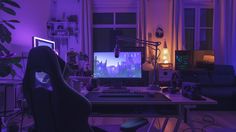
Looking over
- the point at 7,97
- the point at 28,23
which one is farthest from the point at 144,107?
the point at 28,23

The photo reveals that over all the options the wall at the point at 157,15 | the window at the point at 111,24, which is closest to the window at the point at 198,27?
the wall at the point at 157,15

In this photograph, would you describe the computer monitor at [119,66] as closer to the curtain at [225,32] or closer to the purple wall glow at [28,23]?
the purple wall glow at [28,23]

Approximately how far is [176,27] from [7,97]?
4385mm

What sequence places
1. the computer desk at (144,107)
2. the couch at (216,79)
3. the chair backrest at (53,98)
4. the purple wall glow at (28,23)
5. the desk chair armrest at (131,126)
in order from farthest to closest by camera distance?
the couch at (216,79) → the purple wall glow at (28,23) → the computer desk at (144,107) → the desk chair armrest at (131,126) → the chair backrest at (53,98)

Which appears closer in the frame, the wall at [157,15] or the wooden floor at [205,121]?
the wooden floor at [205,121]

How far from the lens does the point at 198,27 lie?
6914 mm

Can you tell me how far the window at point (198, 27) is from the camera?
690 cm

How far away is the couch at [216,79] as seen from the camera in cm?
536

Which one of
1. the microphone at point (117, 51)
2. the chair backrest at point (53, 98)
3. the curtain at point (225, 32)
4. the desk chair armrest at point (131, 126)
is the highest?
the curtain at point (225, 32)

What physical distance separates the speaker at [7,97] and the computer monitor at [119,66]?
1390mm

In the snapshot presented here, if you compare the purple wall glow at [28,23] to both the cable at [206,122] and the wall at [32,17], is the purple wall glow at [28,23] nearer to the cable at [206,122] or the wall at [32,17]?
the wall at [32,17]

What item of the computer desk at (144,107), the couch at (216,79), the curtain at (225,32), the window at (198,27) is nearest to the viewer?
the computer desk at (144,107)

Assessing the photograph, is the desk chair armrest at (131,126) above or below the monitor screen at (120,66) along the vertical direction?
below

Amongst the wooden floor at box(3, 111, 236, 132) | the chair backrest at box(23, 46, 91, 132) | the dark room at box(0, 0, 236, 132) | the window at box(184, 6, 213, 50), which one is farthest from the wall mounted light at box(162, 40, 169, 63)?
the chair backrest at box(23, 46, 91, 132)
